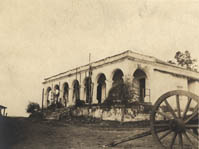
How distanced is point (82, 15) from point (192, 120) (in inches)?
135

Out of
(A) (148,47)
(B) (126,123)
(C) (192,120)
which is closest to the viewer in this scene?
(C) (192,120)

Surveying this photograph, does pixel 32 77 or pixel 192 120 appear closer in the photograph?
pixel 192 120

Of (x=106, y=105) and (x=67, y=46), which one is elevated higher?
(x=67, y=46)

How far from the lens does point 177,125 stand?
4.02m

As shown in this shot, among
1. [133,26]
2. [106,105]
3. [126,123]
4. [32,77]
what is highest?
[133,26]

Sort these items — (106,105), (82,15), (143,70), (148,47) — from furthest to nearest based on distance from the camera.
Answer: (143,70) → (106,105) → (148,47) → (82,15)

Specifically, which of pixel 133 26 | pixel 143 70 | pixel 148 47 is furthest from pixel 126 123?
pixel 133 26

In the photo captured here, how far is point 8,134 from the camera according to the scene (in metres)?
5.28

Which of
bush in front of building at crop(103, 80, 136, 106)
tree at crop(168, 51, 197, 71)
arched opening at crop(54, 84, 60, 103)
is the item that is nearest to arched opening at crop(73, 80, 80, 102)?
arched opening at crop(54, 84, 60, 103)

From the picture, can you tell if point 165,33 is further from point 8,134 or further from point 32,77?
point 8,134

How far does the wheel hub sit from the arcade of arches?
902 cm

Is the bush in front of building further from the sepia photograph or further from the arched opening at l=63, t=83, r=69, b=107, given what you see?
the arched opening at l=63, t=83, r=69, b=107

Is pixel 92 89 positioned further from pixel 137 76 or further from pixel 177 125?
pixel 177 125

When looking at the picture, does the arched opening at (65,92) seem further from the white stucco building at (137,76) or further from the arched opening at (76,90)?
the white stucco building at (137,76)
